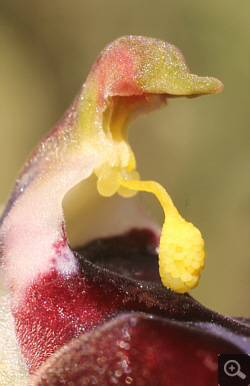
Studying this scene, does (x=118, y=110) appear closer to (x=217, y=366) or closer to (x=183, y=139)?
(x=217, y=366)

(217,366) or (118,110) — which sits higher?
(118,110)

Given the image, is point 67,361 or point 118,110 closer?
point 67,361

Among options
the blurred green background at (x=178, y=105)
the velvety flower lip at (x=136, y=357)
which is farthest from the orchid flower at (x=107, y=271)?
the blurred green background at (x=178, y=105)

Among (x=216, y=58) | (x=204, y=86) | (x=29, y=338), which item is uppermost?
(x=204, y=86)

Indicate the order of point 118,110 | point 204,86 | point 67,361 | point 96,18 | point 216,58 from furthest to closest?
1. point 96,18
2. point 216,58
3. point 118,110
4. point 204,86
5. point 67,361

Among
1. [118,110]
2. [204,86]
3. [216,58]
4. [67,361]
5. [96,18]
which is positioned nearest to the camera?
[67,361]

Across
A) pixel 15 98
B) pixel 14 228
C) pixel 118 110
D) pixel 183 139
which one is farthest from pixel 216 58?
pixel 14 228
